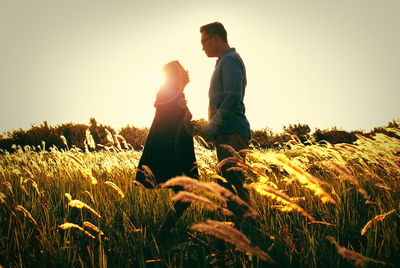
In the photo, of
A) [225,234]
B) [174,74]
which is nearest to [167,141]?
[174,74]

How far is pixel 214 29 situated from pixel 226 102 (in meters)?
0.89

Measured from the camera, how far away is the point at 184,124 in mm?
2275

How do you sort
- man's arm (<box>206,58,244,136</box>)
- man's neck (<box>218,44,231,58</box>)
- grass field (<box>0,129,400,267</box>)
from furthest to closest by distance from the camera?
1. man's neck (<box>218,44,231,58</box>)
2. man's arm (<box>206,58,244,136</box>)
3. grass field (<box>0,129,400,267</box>)

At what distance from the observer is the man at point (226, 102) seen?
207 centimetres

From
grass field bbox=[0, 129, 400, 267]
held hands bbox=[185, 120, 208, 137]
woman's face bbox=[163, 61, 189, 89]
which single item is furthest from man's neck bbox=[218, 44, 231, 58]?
grass field bbox=[0, 129, 400, 267]

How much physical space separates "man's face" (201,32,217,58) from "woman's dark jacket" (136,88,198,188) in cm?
62

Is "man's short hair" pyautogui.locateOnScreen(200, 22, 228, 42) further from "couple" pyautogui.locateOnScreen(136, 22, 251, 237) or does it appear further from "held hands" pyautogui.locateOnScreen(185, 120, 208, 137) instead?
"held hands" pyautogui.locateOnScreen(185, 120, 208, 137)

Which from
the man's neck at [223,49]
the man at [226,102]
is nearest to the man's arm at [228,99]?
the man at [226,102]

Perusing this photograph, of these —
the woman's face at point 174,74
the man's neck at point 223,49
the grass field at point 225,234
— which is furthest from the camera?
the man's neck at point 223,49

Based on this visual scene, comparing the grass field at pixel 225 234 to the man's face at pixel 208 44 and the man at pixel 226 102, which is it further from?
the man's face at pixel 208 44

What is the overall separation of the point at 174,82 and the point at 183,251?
1653mm

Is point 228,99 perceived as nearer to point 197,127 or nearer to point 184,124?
point 197,127

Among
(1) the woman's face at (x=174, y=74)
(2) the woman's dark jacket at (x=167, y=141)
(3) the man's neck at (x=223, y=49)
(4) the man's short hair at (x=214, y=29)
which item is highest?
(4) the man's short hair at (x=214, y=29)

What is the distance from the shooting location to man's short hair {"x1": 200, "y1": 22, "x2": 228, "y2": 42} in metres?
2.29
